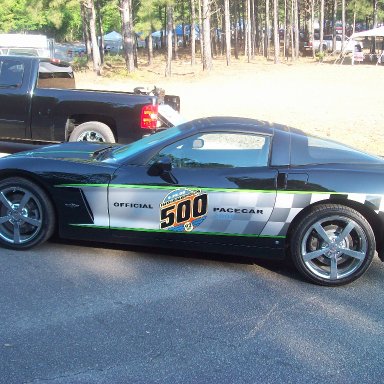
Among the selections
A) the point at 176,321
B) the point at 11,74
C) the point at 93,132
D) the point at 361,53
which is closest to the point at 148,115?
the point at 93,132

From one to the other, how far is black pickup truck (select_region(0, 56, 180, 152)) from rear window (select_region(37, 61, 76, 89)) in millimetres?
55

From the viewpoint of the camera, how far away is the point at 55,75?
31.6 feet

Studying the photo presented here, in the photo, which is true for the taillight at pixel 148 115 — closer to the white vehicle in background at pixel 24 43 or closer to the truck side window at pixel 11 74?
the truck side window at pixel 11 74

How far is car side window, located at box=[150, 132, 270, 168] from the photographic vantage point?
463 centimetres

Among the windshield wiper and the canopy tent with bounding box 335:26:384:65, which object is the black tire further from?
the canopy tent with bounding box 335:26:384:65

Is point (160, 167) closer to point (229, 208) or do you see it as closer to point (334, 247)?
point (229, 208)

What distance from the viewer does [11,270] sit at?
4473 millimetres

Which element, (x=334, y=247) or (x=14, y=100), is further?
(x=14, y=100)

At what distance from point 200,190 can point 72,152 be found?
4.75ft

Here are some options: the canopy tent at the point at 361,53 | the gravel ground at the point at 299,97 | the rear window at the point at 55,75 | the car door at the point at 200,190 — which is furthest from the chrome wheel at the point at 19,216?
the canopy tent at the point at 361,53

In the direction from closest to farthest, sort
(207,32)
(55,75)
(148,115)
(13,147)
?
(148,115) < (55,75) < (13,147) < (207,32)

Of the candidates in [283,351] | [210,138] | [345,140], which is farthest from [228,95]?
[283,351]

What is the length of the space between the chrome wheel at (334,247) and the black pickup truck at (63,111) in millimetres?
4528

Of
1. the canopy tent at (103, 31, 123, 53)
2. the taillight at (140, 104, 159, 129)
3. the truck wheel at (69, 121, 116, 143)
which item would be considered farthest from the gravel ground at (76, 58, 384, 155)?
the canopy tent at (103, 31, 123, 53)
